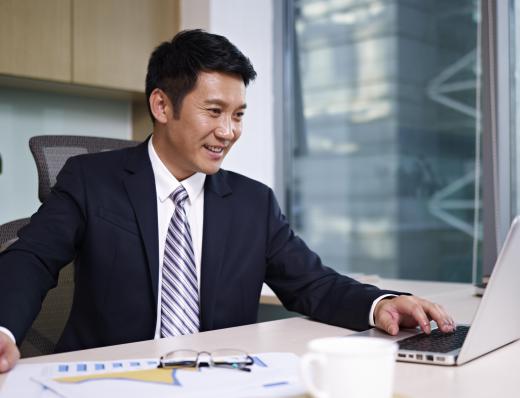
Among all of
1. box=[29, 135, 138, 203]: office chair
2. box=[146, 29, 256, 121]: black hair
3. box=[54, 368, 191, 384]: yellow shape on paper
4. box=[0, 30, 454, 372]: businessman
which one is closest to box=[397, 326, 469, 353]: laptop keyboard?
box=[0, 30, 454, 372]: businessman

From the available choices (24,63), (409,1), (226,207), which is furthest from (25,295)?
(409,1)

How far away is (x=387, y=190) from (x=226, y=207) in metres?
1.76

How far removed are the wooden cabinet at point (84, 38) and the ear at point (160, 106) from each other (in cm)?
128

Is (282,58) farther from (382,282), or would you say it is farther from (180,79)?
(180,79)

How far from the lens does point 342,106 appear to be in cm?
359

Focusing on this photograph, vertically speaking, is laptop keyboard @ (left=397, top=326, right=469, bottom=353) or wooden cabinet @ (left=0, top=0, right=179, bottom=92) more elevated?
wooden cabinet @ (left=0, top=0, right=179, bottom=92)

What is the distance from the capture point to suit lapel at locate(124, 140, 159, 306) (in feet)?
5.29

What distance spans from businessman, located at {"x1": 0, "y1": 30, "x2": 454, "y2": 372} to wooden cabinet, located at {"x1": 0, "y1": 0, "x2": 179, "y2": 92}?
1.28m

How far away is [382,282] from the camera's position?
2594 mm

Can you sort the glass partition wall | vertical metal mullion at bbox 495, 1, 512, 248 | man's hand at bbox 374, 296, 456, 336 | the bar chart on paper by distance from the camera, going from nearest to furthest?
the bar chart on paper → man's hand at bbox 374, 296, 456, 336 → vertical metal mullion at bbox 495, 1, 512, 248 → the glass partition wall

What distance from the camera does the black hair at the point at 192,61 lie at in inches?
69.2

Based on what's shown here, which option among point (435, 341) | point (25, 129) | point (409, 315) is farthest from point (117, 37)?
point (435, 341)

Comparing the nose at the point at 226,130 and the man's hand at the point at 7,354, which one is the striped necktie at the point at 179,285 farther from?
the man's hand at the point at 7,354

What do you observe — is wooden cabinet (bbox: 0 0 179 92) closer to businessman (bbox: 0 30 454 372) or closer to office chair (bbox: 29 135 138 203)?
office chair (bbox: 29 135 138 203)
